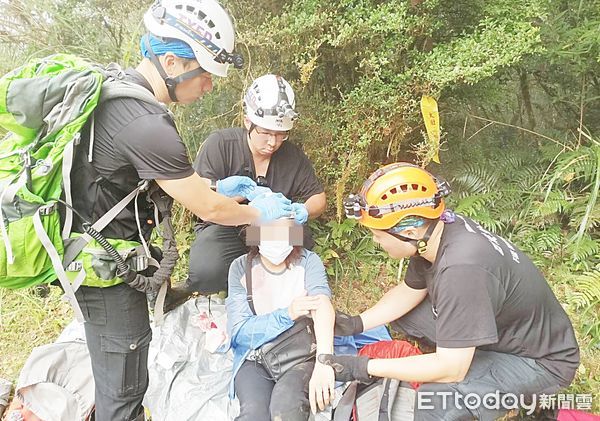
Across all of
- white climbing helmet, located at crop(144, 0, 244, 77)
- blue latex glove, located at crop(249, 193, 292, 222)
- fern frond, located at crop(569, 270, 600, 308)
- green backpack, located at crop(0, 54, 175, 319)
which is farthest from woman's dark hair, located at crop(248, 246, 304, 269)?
fern frond, located at crop(569, 270, 600, 308)

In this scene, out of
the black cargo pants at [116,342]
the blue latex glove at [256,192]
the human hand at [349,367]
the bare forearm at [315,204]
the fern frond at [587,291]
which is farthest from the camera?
the bare forearm at [315,204]

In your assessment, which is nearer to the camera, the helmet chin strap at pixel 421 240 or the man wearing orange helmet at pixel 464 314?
the man wearing orange helmet at pixel 464 314

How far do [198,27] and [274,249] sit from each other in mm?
1241

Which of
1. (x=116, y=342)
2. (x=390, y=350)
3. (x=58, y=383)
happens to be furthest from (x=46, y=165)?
(x=390, y=350)

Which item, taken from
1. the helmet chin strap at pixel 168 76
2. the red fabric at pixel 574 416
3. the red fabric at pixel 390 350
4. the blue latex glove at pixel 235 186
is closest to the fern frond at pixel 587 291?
the red fabric at pixel 574 416

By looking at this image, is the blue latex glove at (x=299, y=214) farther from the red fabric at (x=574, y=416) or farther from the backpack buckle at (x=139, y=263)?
the red fabric at (x=574, y=416)

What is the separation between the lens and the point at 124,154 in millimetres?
1824

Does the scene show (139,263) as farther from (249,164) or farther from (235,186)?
(249,164)

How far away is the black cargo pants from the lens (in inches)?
83.0

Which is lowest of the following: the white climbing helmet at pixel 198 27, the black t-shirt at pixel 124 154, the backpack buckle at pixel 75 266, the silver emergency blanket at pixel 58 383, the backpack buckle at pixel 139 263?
the silver emergency blanket at pixel 58 383

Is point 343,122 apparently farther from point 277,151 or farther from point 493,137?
point 493,137

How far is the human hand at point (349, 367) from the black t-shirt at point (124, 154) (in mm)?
1165

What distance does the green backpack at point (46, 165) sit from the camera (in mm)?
1799

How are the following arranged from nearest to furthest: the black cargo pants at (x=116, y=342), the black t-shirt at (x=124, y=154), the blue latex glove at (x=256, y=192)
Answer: the black t-shirt at (x=124, y=154) < the black cargo pants at (x=116, y=342) < the blue latex glove at (x=256, y=192)
